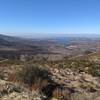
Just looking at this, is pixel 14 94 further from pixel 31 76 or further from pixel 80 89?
pixel 80 89

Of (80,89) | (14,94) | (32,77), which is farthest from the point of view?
(80,89)

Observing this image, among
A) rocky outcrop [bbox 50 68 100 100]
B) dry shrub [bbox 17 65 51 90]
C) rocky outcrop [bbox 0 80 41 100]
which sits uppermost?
rocky outcrop [bbox 0 80 41 100]

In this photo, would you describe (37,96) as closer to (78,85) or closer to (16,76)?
(16,76)

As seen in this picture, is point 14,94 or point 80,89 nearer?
point 14,94

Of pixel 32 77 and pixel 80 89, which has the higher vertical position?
pixel 32 77

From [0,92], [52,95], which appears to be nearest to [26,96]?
[0,92]

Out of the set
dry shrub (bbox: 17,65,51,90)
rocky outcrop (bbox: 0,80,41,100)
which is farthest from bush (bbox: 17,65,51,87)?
rocky outcrop (bbox: 0,80,41,100)

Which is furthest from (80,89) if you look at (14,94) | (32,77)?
(14,94)

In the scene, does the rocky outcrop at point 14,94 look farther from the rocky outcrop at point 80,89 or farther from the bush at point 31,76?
the bush at point 31,76

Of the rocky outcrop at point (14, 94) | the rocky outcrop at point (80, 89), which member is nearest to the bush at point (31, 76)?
the rocky outcrop at point (80, 89)

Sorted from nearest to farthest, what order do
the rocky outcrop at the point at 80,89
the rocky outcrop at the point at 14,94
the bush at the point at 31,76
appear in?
the rocky outcrop at the point at 14,94, the rocky outcrop at the point at 80,89, the bush at the point at 31,76

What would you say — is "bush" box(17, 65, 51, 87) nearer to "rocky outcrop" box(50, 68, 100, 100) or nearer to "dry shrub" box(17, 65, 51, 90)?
"dry shrub" box(17, 65, 51, 90)
